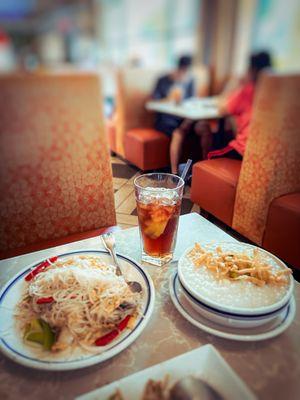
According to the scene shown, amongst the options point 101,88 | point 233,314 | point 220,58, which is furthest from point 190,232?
point 220,58

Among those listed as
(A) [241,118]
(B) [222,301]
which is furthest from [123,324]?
(A) [241,118]

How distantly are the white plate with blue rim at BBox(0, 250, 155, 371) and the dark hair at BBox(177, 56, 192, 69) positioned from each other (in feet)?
6.82

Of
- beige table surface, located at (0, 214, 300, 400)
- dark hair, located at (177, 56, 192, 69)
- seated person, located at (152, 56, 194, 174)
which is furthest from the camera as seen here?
dark hair, located at (177, 56, 192, 69)

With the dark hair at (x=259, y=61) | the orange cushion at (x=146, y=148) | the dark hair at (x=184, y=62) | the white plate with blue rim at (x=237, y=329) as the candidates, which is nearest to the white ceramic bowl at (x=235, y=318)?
the white plate with blue rim at (x=237, y=329)

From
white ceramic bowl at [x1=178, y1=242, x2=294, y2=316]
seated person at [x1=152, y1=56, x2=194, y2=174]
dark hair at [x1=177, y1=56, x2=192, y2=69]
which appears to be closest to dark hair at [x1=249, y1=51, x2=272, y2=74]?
seated person at [x1=152, y1=56, x2=194, y2=174]

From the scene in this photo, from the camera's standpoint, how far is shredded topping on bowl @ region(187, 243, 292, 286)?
0.44 meters

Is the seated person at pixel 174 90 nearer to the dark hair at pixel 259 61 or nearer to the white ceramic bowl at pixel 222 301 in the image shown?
the dark hair at pixel 259 61

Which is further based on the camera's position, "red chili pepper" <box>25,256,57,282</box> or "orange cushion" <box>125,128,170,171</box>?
"orange cushion" <box>125,128,170,171</box>

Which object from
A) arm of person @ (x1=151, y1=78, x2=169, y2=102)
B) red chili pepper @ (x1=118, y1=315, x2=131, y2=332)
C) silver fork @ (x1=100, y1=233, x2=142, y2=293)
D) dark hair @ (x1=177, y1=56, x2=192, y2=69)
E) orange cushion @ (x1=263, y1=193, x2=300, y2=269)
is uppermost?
dark hair @ (x1=177, y1=56, x2=192, y2=69)

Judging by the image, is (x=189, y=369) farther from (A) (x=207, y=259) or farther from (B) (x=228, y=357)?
(A) (x=207, y=259)

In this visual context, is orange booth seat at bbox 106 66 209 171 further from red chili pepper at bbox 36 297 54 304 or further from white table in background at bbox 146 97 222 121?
red chili pepper at bbox 36 297 54 304

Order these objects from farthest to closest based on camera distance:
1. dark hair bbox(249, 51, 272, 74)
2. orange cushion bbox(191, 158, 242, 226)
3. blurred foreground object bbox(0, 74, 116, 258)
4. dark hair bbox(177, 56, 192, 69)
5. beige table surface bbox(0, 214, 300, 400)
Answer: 1. dark hair bbox(177, 56, 192, 69)
2. orange cushion bbox(191, 158, 242, 226)
3. dark hair bbox(249, 51, 272, 74)
4. blurred foreground object bbox(0, 74, 116, 258)
5. beige table surface bbox(0, 214, 300, 400)

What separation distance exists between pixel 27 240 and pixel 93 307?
1.77ft

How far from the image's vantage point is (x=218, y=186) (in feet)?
4.08
